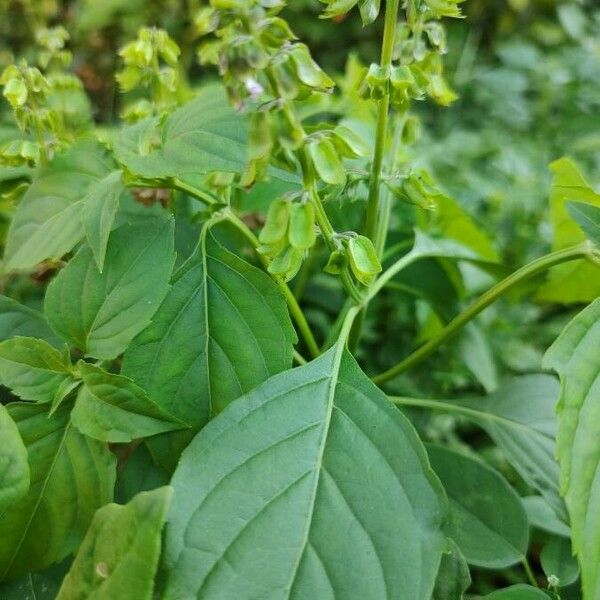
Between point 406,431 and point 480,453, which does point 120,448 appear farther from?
point 480,453

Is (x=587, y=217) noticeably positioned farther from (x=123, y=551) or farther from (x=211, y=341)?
(x=123, y=551)

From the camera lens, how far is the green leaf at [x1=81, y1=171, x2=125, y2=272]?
0.51 m

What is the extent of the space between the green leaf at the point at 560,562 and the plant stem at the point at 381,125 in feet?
1.03

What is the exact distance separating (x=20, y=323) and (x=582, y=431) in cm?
45

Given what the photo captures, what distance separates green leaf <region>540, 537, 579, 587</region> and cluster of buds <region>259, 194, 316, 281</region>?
0.34 m

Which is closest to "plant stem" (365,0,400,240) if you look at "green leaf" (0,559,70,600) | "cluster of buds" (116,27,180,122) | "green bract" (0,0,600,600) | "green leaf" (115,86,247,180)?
"green bract" (0,0,600,600)

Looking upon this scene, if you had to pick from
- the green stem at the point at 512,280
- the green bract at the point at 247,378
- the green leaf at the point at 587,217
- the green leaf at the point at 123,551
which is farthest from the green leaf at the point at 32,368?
the green leaf at the point at 587,217

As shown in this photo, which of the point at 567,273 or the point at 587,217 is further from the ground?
→ the point at 587,217

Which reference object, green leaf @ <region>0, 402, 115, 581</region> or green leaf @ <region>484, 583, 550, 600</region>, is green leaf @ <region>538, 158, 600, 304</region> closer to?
green leaf @ <region>484, 583, 550, 600</region>

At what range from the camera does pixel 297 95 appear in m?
0.43

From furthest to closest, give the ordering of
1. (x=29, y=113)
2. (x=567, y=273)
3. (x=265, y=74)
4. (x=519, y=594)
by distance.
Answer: (x=567, y=273), (x=29, y=113), (x=519, y=594), (x=265, y=74)

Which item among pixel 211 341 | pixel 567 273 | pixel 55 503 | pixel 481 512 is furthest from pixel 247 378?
pixel 567 273

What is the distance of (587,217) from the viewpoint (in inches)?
21.7

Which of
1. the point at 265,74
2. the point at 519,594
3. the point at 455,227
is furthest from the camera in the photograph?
the point at 455,227
